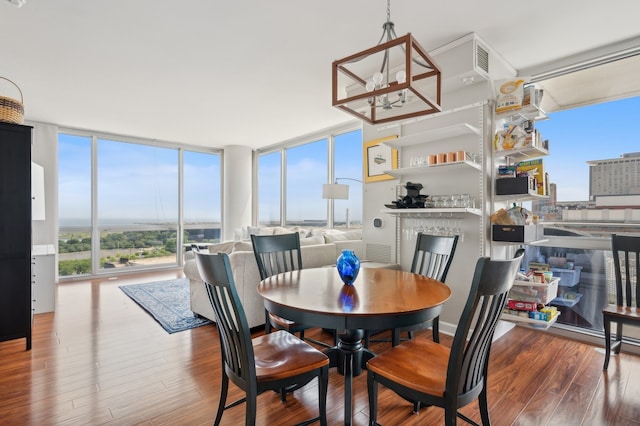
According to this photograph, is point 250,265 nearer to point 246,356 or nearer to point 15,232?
point 246,356

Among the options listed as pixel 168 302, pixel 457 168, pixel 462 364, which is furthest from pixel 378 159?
pixel 168 302

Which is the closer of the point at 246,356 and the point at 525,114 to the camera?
the point at 246,356

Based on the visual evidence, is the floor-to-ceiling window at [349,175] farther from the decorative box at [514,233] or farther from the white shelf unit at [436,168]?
the decorative box at [514,233]

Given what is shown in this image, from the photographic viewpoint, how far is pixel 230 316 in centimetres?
140

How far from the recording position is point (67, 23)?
2715 millimetres

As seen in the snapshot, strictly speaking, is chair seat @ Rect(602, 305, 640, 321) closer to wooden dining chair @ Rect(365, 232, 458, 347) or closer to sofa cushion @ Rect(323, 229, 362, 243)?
wooden dining chair @ Rect(365, 232, 458, 347)

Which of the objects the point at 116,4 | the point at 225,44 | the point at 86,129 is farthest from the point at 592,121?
the point at 86,129

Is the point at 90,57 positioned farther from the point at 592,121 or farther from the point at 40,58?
the point at 592,121

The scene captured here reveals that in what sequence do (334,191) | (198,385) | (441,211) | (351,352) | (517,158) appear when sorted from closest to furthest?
(351,352) < (198,385) < (441,211) < (517,158) < (334,191)

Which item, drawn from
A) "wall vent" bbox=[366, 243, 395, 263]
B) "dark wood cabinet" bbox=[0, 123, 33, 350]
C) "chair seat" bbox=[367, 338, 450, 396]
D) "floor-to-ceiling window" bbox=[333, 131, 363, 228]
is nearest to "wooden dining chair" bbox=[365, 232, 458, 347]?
"chair seat" bbox=[367, 338, 450, 396]

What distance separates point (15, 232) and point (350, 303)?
2.96 metres

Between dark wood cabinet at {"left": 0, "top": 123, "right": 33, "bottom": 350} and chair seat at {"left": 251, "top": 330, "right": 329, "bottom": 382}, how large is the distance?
239 centimetres

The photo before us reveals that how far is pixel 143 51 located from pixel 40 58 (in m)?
1.11

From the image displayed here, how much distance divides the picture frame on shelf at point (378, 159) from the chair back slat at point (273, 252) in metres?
1.49
